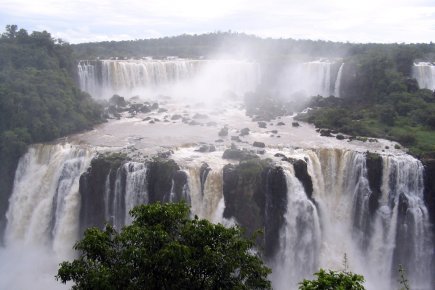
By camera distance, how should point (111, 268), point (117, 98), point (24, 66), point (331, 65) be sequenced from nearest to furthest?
point (111, 268), point (24, 66), point (117, 98), point (331, 65)

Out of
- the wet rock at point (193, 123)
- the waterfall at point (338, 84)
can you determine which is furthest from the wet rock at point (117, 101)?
the waterfall at point (338, 84)

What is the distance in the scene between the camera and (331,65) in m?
43.4

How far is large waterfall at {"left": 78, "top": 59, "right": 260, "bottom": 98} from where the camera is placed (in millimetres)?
41375

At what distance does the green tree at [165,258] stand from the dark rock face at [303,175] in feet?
43.5

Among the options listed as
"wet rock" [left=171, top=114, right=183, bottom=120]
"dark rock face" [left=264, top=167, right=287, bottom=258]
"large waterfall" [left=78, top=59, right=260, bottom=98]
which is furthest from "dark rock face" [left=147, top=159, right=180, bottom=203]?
"large waterfall" [left=78, top=59, right=260, bottom=98]

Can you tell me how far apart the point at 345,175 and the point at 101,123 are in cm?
1787

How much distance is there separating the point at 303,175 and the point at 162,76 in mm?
25229

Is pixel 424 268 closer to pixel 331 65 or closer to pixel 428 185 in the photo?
pixel 428 185

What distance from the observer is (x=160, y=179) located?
22.6m

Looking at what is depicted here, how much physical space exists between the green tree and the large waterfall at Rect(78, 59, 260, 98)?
32601mm

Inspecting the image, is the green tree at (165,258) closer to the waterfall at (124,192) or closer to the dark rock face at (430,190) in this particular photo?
the waterfall at (124,192)

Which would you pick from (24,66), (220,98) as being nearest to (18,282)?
(24,66)

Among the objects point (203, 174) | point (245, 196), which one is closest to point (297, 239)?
point (245, 196)

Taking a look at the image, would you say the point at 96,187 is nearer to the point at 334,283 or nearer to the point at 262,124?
the point at 262,124
